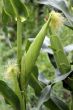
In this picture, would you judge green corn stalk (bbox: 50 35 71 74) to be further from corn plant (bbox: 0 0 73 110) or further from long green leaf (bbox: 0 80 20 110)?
long green leaf (bbox: 0 80 20 110)

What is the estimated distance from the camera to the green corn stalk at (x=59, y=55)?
1104 mm

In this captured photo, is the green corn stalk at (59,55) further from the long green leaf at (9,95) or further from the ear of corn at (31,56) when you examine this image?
the long green leaf at (9,95)

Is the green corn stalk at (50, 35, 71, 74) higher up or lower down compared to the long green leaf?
higher up

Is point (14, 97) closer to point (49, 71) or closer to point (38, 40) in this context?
point (38, 40)

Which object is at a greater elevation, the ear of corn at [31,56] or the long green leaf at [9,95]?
the ear of corn at [31,56]

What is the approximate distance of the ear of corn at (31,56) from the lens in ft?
3.34

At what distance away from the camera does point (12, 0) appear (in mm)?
1007

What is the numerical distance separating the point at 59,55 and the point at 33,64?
0.36 feet

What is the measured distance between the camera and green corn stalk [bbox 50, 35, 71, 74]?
1104 mm

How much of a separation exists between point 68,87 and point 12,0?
0.35m

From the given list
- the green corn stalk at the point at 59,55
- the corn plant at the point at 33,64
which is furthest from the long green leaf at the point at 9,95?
the green corn stalk at the point at 59,55

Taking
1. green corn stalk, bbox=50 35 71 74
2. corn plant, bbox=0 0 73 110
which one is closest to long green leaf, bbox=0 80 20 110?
corn plant, bbox=0 0 73 110

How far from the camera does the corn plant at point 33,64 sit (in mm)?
1022

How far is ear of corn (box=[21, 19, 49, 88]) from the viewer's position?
1018mm
